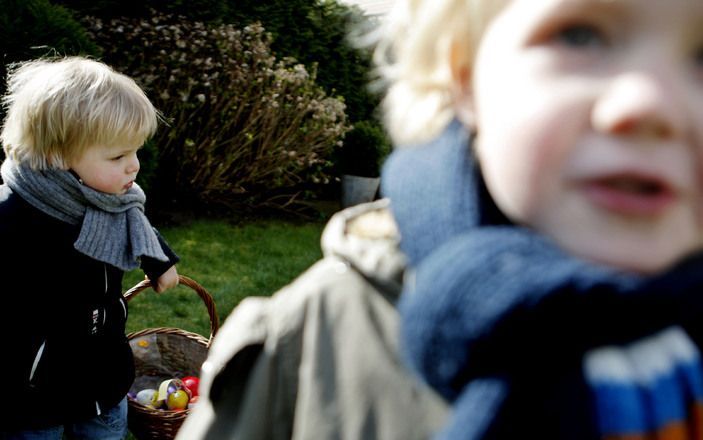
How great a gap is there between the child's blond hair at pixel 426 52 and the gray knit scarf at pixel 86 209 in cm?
161

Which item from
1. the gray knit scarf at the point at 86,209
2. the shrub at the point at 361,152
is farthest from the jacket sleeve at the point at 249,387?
the shrub at the point at 361,152

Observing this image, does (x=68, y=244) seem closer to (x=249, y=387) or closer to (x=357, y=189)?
(x=249, y=387)

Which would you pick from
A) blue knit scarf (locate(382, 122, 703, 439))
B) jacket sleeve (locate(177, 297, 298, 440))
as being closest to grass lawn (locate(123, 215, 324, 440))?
jacket sleeve (locate(177, 297, 298, 440))

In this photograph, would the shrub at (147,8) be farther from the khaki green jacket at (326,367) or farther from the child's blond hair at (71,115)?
the khaki green jacket at (326,367)

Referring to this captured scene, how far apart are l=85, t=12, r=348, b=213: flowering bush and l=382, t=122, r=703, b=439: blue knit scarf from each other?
19.0ft

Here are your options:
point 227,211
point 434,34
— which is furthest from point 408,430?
point 227,211

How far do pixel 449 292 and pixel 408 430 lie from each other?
0.89 feet

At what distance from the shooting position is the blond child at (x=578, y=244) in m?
0.75

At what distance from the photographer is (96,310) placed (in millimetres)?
2664

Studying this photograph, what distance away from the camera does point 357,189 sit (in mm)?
8469

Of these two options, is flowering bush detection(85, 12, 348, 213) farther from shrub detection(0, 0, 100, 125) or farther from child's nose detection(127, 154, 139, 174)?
child's nose detection(127, 154, 139, 174)

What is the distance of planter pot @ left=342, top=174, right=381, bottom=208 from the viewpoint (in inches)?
333

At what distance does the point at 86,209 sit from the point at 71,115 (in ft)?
1.16

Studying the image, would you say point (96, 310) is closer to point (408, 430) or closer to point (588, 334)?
point (408, 430)
